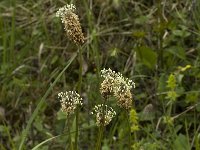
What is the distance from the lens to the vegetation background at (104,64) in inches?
96.4

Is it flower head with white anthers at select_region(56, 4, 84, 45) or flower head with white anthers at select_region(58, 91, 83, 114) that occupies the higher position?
flower head with white anthers at select_region(56, 4, 84, 45)

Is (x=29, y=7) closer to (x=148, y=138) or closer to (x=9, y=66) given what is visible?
(x=9, y=66)

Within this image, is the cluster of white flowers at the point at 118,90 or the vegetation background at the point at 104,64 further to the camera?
the vegetation background at the point at 104,64

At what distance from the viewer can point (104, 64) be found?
9.35ft

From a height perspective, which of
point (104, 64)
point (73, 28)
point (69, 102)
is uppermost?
point (73, 28)

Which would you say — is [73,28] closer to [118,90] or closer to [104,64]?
[118,90]

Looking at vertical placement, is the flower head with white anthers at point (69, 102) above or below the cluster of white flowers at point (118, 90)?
below

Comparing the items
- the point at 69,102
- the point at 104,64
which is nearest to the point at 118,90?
the point at 69,102

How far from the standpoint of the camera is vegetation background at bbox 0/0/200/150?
2449 millimetres

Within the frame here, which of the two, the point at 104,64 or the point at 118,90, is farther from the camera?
the point at 104,64

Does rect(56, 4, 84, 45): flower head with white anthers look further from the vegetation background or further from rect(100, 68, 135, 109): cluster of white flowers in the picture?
the vegetation background

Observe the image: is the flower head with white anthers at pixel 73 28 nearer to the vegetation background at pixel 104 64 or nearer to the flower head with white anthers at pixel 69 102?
the flower head with white anthers at pixel 69 102

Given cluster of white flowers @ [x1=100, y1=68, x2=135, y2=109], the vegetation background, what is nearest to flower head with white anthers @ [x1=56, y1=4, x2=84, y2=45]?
cluster of white flowers @ [x1=100, y1=68, x2=135, y2=109]

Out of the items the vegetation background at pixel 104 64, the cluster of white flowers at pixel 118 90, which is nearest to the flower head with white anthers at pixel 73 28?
the cluster of white flowers at pixel 118 90
